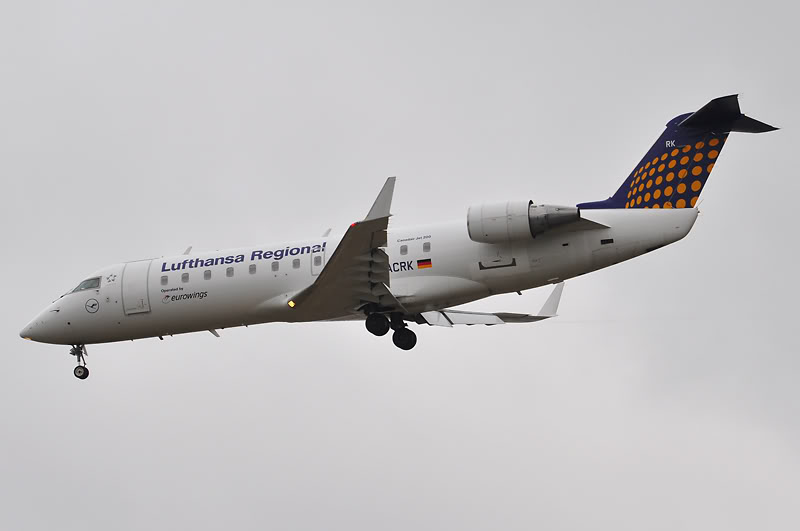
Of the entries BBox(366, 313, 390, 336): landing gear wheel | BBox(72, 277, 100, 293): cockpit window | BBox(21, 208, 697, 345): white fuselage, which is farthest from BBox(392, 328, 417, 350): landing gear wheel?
BBox(72, 277, 100, 293): cockpit window

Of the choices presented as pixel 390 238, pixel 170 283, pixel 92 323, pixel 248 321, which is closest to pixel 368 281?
pixel 390 238

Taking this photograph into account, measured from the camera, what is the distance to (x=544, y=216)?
23.2 metres

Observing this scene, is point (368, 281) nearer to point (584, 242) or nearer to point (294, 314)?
point (294, 314)

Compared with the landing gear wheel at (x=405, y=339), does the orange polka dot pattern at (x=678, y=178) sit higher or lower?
higher

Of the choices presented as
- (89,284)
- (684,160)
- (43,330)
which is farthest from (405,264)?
(43,330)

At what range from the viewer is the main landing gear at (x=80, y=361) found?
91.1 ft

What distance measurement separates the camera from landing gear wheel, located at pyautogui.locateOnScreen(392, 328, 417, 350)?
26250 millimetres

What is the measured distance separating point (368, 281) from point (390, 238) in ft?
5.20

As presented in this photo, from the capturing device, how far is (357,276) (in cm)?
2389

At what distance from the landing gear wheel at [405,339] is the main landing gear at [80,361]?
27.0 ft

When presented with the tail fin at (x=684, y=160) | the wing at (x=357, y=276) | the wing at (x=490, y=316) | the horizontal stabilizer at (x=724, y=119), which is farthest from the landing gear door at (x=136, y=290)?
the horizontal stabilizer at (x=724, y=119)

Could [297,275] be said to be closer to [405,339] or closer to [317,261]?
[317,261]

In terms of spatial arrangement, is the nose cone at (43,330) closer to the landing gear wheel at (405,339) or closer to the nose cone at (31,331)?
the nose cone at (31,331)

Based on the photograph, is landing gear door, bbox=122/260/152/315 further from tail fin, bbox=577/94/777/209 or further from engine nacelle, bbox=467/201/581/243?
tail fin, bbox=577/94/777/209
